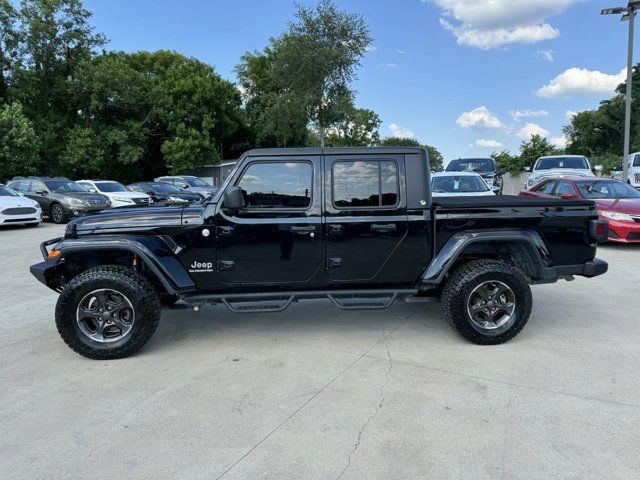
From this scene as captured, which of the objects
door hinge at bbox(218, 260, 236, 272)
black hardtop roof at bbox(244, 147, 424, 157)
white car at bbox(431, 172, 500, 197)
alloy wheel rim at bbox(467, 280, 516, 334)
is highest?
black hardtop roof at bbox(244, 147, 424, 157)

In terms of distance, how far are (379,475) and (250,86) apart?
42.5 m

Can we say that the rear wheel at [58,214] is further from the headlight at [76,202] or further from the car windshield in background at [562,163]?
the car windshield in background at [562,163]

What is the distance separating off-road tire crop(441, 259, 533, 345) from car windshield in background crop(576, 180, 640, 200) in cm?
708

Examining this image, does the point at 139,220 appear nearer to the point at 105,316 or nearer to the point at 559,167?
the point at 105,316

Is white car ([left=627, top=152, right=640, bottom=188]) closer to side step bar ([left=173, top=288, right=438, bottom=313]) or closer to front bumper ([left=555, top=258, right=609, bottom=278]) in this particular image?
front bumper ([left=555, top=258, right=609, bottom=278])

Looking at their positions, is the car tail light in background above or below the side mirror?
below

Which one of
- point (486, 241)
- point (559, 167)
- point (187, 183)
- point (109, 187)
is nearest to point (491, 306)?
point (486, 241)

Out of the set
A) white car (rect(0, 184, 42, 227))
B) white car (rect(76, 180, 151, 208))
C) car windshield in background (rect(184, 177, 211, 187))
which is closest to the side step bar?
white car (rect(0, 184, 42, 227))

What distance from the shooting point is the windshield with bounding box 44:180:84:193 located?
16047 millimetres

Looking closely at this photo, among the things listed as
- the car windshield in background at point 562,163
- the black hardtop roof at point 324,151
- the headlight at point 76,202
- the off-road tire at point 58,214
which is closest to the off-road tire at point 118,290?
the black hardtop roof at point 324,151

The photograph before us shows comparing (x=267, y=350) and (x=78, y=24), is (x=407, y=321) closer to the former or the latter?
(x=267, y=350)

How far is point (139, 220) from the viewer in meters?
4.11

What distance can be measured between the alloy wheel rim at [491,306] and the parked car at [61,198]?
552 inches

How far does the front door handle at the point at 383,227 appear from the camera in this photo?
4.19m
